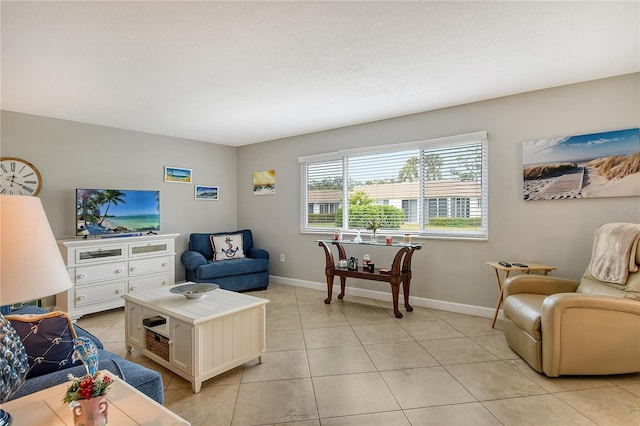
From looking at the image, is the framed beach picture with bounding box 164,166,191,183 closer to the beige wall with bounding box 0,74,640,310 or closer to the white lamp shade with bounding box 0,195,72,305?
the beige wall with bounding box 0,74,640,310

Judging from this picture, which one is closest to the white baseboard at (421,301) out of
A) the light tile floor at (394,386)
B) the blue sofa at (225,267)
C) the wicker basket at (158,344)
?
the light tile floor at (394,386)

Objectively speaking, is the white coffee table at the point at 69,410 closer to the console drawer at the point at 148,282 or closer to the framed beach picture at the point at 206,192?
the console drawer at the point at 148,282

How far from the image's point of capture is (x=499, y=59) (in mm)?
2482

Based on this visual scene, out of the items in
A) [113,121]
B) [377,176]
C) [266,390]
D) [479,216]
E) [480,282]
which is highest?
[113,121]

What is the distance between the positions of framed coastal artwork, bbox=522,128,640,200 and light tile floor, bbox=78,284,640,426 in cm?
150

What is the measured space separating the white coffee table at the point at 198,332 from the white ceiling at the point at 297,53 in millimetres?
1913

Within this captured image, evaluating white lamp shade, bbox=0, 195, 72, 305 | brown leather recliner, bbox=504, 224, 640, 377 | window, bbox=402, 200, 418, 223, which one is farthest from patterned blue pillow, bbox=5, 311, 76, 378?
window, bbox=402, 200, 418, 223

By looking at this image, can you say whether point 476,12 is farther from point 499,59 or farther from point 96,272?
point 96,272

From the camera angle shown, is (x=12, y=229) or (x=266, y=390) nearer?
(x=12, y=229)

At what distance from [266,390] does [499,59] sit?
306cm

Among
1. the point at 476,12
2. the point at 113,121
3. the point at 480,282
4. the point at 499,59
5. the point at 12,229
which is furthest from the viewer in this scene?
the point at 113,121

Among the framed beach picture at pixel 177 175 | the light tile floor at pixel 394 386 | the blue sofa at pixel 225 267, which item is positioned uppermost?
the framed beach picture at pixel 177 175

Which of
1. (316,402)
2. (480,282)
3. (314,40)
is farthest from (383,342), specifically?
(314,40)

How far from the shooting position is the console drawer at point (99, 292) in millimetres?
3516
